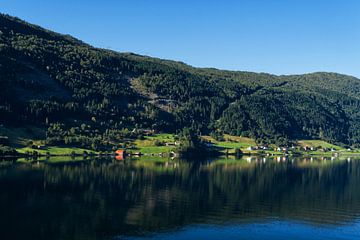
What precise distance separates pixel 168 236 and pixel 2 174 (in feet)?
255

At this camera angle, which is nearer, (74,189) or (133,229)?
(133,229)

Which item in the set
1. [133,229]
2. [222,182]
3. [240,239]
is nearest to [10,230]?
[133,229]

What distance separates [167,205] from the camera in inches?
3752

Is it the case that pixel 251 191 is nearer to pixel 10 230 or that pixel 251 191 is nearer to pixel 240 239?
pixel 240 239

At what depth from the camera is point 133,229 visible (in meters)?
72.3

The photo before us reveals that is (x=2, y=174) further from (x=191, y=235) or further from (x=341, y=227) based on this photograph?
(x=341, y=227)

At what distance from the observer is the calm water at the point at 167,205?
7275 cm

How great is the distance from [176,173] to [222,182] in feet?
79.1

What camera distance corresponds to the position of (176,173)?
159m

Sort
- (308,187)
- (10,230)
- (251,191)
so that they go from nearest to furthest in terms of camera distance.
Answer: (10,230), (251,191), (308,187)

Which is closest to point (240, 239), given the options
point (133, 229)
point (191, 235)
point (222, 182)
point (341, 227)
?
point (191, 235)

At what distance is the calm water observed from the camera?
239 ft

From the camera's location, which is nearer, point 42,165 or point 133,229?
point 133,229

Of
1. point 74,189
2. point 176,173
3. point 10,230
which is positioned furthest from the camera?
point 176,173
